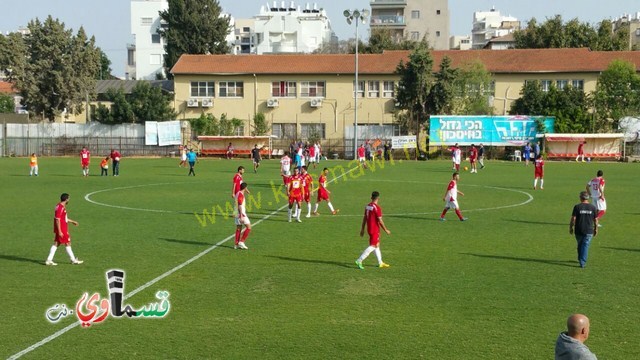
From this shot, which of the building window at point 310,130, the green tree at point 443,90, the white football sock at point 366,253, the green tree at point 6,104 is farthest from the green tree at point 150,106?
the white football sock at point 366,253

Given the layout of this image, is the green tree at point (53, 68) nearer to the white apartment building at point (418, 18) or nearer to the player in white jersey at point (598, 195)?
the white apartment building at point (418, 18)

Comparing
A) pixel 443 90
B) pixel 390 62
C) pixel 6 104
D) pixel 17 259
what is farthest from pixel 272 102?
pixel 17 259

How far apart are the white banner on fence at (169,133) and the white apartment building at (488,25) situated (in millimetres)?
96089

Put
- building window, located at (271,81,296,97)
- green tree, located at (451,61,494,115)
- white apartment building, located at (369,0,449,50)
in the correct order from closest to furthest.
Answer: green tree, located at (451,61,494,115) → building window, located at (271,81,296,97) → white apartment building, located at (369,0,449,50)

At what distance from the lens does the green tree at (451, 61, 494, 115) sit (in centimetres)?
6681

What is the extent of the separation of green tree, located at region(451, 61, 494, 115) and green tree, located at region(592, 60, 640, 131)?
33.4 ft

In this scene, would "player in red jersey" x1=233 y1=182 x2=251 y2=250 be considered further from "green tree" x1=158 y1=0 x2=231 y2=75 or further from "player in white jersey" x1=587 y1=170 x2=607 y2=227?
"green tree" x1=158 y1=0 x2=231 y2=75

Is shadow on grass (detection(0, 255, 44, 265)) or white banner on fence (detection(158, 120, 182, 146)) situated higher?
white banner on fence (detection(158, 120, 182, 146))

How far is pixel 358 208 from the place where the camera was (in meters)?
26.4

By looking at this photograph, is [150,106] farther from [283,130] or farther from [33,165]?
[33,165]

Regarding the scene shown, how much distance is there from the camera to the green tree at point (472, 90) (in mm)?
66812

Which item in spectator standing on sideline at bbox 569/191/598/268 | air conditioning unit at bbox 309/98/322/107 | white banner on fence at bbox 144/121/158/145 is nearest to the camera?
spectator standing on sideline at bbox 569/191/598/268

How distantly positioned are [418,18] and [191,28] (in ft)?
131

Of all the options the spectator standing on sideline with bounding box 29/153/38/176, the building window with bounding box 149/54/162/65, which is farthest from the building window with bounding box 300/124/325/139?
the building window with bounding box 149/54/162/65
